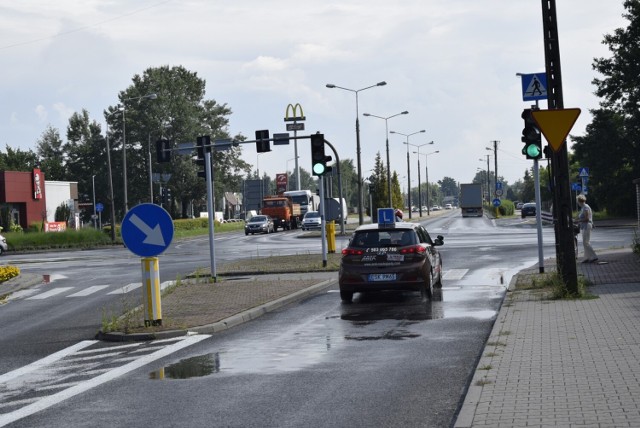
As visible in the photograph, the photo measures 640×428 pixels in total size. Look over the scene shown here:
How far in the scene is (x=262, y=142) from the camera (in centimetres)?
3391

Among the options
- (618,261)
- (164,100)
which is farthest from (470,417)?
(164,100)

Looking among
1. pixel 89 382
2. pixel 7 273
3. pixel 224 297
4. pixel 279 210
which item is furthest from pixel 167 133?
pixel 89 382

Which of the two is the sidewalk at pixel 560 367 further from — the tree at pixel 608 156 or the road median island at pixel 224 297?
the tree at pixel 608 156

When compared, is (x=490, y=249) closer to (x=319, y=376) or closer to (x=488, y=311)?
(x=488, y=311)

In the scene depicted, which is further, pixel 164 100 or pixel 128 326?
pixel 164 100

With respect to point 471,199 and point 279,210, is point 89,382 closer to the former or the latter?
point 279,210

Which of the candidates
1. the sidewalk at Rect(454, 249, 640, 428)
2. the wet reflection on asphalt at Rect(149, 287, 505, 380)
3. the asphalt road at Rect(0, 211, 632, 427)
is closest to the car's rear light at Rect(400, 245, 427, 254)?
the wet reflection on asphalt at Rect(149, 287, 505, 380)

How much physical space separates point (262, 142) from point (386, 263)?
1660 cm

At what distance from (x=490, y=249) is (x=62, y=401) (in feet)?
87.4

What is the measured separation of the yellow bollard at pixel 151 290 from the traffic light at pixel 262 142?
19.7m

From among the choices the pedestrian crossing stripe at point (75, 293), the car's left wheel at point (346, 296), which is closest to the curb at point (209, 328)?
the car's left wheel at point (346, 296)

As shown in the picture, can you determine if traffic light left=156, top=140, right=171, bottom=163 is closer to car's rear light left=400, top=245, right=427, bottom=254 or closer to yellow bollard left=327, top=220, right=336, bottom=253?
yellow bollard left=327, top=220, right=336, bottom=253

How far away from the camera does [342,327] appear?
46.3 ft

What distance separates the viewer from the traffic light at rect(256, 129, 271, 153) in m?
33.8
